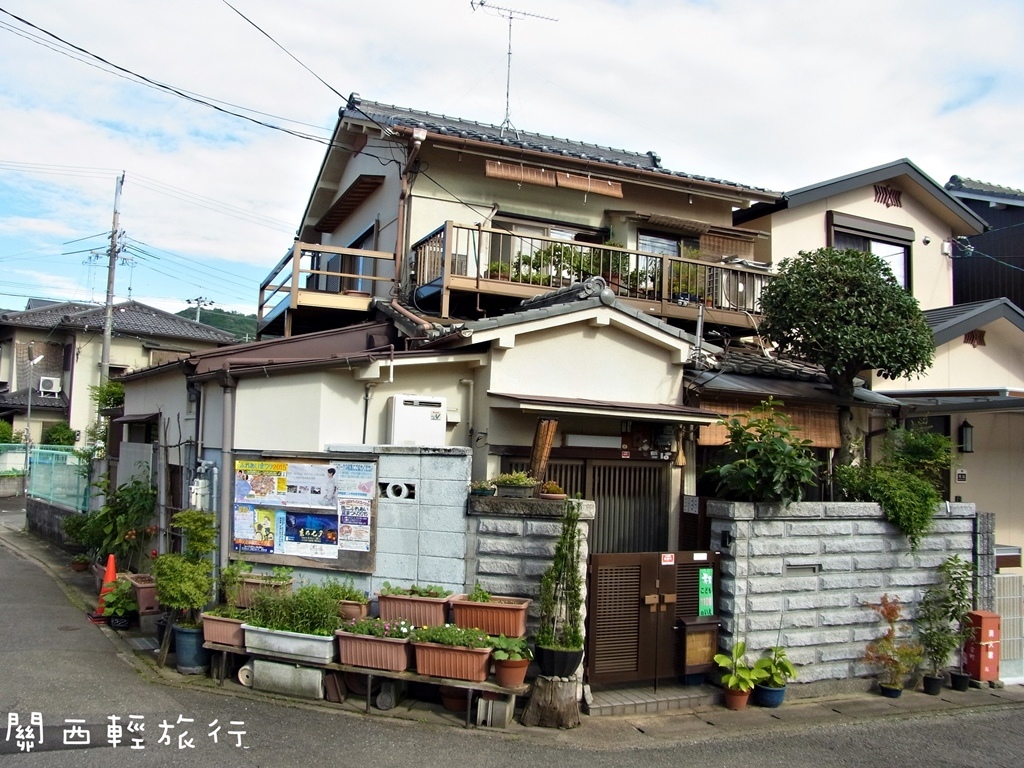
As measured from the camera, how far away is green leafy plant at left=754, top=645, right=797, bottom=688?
8961mm

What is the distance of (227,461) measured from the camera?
9.76m

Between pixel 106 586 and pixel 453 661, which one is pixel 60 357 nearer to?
pixel 106 586

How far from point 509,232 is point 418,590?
6.73 meters

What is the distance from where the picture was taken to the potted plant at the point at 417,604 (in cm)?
840

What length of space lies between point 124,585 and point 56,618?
1.32 metres

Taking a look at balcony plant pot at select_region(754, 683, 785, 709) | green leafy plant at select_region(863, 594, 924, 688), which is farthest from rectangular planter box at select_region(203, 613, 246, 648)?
green leafy plant at select_region(863, 594, 924, 688)

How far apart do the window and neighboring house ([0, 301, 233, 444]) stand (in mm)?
25587

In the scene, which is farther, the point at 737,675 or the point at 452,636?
the point at 737,675

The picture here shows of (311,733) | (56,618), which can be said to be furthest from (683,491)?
(56,618)

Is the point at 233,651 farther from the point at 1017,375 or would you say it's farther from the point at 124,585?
the point at 1017,375

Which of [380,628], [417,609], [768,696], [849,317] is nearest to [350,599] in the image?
[380,628]

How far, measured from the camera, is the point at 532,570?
8484 mm

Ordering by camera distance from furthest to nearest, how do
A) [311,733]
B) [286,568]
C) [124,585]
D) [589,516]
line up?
[124,585]
[286,568]
[589,516]
[311,733]

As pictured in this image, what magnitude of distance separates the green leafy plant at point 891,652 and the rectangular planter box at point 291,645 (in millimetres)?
6486
